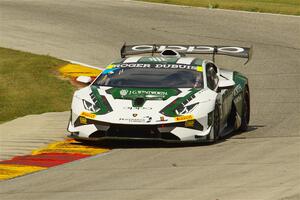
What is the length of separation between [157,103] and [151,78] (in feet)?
3.13

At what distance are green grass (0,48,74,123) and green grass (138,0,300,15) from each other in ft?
35.3

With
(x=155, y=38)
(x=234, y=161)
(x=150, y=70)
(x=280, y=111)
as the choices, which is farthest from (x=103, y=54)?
(x=234, y=161)

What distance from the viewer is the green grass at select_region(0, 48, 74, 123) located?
1884cm

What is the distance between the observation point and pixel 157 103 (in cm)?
1451

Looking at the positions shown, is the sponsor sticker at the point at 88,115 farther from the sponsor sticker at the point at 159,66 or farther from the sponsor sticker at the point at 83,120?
the sponsor sticker at the point at 159,66

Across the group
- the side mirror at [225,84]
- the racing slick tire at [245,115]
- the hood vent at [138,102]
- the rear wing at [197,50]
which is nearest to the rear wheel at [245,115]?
the racing slick tire at [245,115]

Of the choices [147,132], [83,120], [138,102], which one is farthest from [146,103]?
[83,120]

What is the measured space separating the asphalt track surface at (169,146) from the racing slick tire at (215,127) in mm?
140

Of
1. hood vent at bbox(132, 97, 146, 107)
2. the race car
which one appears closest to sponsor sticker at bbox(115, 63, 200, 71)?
the race car

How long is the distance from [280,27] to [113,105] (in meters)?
17.0

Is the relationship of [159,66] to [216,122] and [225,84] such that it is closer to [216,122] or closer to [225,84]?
[225,84]

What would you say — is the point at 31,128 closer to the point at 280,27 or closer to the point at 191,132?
the point at 191,132

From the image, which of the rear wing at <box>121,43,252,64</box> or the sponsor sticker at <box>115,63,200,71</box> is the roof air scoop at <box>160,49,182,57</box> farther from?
the sponsor sticker at <box>115,63,200,71</box>

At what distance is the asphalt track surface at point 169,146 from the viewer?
11.1 m
